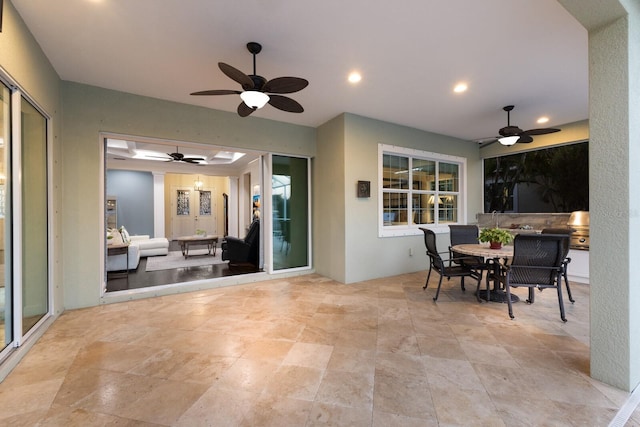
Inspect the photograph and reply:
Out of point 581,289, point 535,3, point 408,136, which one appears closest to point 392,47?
point 535,3

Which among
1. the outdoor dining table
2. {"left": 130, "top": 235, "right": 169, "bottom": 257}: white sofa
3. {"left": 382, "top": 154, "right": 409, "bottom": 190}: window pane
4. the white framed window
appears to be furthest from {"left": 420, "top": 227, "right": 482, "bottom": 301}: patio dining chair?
{"left": 130, "top": 235, "right": 169, "bottom": 257}: white sofa

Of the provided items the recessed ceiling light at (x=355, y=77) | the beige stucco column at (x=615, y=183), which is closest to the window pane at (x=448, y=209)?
the recessed ceiling light at (x=355, y=77)

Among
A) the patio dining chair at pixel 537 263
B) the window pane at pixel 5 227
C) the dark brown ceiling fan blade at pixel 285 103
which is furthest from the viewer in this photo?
the patio dining chair at pixel 537 263

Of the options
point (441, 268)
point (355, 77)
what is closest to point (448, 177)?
point (441, 268)

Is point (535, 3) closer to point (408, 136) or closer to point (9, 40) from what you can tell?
point (408, 136)

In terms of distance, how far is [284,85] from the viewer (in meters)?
2.51

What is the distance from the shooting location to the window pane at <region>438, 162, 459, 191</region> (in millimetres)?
5993

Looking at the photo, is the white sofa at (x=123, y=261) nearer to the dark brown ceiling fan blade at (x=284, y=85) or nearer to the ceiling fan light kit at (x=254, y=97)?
the ceiling fan light kit at (x=254, y=97)

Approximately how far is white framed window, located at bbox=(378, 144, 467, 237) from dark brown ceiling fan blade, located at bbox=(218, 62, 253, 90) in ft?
9.67

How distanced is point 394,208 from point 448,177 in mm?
1830

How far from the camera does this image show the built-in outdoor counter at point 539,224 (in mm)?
4496

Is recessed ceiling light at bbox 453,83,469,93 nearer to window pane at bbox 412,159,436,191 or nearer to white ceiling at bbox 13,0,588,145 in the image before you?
white ceiling at bbox 13,0,588,145

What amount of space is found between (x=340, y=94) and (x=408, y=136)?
6.89 feet

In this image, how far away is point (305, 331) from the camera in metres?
2.73
